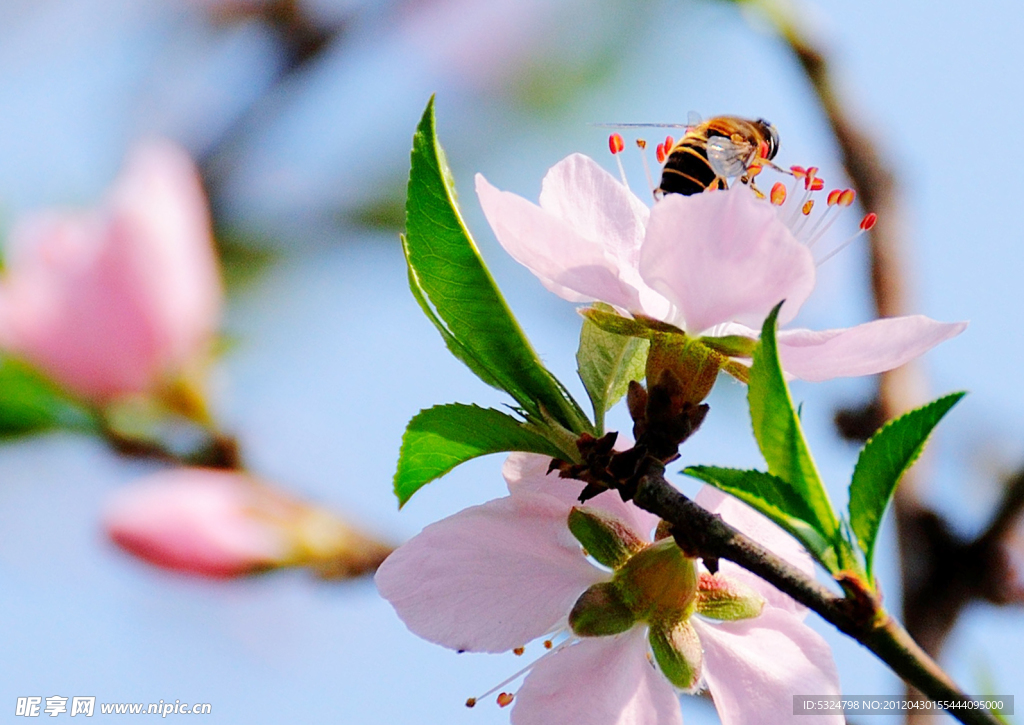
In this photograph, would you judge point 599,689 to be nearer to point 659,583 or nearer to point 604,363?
A: point 659,583

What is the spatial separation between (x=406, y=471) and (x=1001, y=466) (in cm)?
152

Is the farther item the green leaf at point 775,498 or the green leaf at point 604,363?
the green leaf at point 604,363

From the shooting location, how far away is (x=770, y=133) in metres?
1.02

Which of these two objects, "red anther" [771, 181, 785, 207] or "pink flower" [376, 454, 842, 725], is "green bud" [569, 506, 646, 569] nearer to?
"pink flower" [376, 454, 842, 725]

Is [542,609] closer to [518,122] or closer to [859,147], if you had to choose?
[859,147]

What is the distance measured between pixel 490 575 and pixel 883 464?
22cm

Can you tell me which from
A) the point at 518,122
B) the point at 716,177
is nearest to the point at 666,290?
the point at 716,177

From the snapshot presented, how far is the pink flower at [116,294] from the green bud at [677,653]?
3.42 feet

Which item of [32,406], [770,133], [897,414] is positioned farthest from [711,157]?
[32,406]

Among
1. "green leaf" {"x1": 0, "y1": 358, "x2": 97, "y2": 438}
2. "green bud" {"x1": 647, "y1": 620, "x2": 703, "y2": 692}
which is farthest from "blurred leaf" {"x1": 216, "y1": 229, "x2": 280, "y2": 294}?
"green bud" {"x1": 647, "y1": 620, "x2": 703, "y2": 692}

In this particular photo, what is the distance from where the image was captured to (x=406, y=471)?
1.82ft

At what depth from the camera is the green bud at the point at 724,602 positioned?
1.99 feet

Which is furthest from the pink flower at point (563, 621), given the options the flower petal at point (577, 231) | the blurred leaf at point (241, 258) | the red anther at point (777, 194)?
the blurred leaf at point (241, 258)

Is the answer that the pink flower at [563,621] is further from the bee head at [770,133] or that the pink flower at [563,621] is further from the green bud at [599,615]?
the bee head at [770,133]
